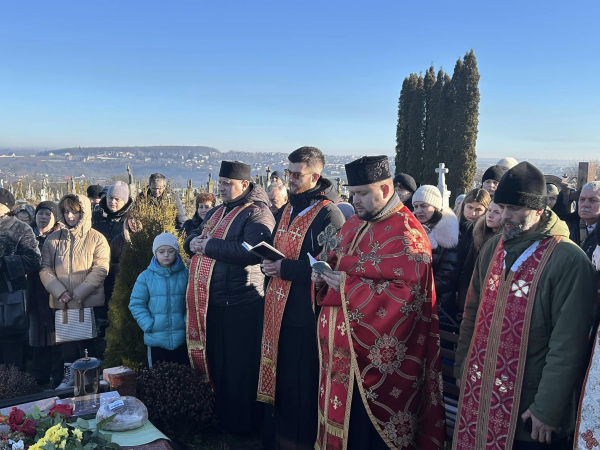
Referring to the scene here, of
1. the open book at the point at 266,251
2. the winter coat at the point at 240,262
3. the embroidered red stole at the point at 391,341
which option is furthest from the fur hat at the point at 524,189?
the winter coat at the point at 240,262

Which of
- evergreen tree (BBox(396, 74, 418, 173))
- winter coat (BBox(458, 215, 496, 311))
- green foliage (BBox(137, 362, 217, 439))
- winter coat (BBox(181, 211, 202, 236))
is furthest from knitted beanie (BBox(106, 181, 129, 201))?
evergreen tree (BBox(396, 74, 418, 173))

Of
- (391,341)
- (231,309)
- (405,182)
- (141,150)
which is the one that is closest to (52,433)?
(231,309)

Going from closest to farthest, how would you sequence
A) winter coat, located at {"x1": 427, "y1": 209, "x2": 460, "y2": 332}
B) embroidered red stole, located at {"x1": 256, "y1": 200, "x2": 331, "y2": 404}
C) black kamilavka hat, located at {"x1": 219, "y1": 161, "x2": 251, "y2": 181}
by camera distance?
embroidered red stole, located at {"x1": 256, "y1": 200, "x2": 331, "y2": 404} < winter coat, located at {"x1": 427, "y1": 209, "x2": 460, "y2": 332} < black kamilavka hat, located at {"x1": 219, "y1": 161, "x2": 251, "y2": 181}

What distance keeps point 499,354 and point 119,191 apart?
5453 millimetres

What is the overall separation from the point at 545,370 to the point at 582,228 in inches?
134

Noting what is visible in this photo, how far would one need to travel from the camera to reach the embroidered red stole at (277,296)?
4.11 metres

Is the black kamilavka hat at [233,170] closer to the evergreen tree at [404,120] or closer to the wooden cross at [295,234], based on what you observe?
the wooden cross at [295,234]

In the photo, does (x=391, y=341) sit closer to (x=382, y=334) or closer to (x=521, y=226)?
(x=382, y=334)

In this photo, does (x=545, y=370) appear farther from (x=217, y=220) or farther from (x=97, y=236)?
(x=97, y=236)

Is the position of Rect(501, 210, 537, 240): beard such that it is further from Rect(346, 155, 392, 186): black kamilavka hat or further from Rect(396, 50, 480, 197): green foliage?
Rect(396, 50, 480, 197): green foliage

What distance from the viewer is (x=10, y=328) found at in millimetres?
5492

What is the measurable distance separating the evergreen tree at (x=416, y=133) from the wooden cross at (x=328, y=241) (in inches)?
1240

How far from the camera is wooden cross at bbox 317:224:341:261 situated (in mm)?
3551

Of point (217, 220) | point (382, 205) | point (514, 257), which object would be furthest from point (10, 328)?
point (514, 257)
